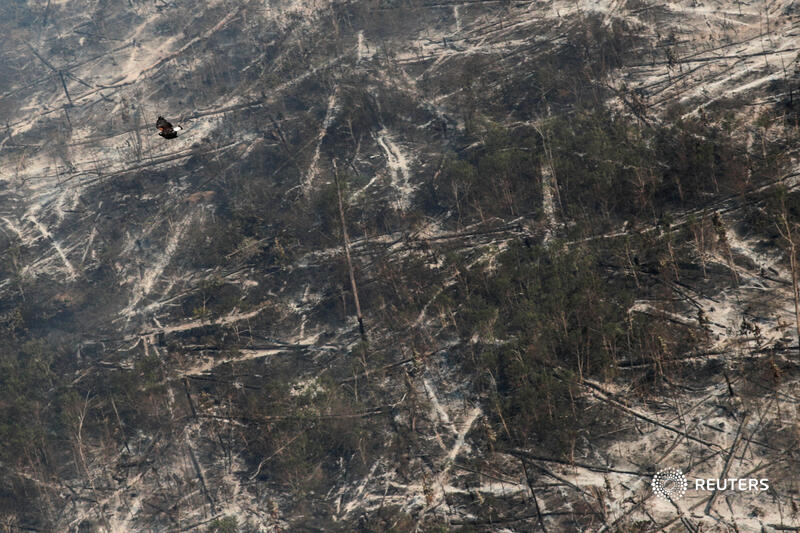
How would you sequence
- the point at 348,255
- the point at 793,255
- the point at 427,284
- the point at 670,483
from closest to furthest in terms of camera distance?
the point at 670,483 → the point at 793,255 → the point at 427,284 → the point at 348,255

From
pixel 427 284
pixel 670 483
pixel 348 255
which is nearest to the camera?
pixel 670 483

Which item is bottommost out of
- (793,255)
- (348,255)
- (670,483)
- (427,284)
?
(670,483)

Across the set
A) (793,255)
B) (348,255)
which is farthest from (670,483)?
(348,255)

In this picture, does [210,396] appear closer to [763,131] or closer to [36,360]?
[36,360]

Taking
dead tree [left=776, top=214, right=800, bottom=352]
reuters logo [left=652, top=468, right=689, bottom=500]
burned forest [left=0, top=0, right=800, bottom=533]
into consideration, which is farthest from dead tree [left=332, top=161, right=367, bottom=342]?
dead tree [left=776, top=214, right=800, bottom=352]

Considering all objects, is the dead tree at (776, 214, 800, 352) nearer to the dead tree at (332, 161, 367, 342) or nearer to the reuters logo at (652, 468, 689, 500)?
the reuters logo at (652, 468, 689, 500)

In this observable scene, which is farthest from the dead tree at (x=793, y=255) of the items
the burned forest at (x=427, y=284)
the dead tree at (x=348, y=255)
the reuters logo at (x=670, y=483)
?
the dead tree at (x=348, y=255)

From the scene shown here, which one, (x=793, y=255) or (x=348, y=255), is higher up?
(x=348, y=255)

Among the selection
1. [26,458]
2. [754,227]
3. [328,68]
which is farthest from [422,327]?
[328,68]

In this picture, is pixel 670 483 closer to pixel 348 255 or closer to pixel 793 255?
pixel 793 255
